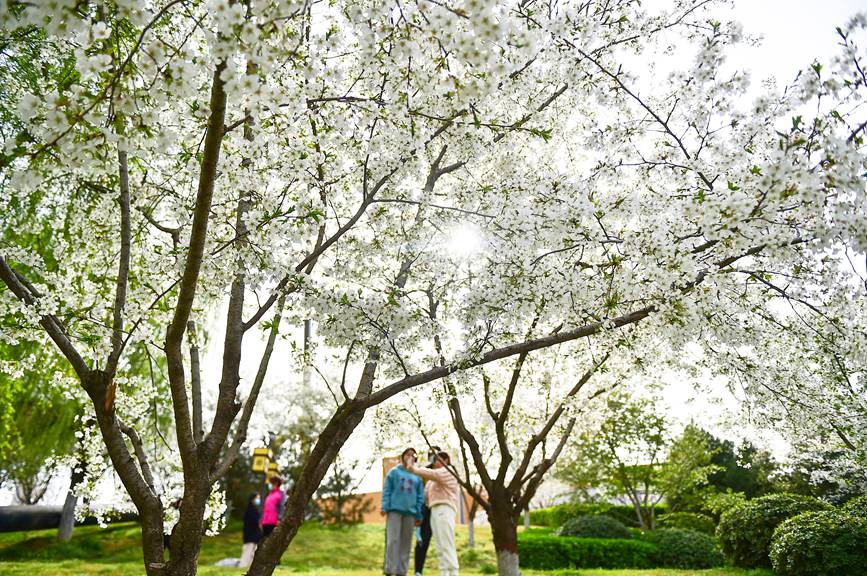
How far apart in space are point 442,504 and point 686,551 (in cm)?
721

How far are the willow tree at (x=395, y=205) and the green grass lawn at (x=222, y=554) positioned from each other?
584 centimetres

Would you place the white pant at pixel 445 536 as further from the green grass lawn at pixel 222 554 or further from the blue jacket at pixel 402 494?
the green grass lawn at pixel 222 554

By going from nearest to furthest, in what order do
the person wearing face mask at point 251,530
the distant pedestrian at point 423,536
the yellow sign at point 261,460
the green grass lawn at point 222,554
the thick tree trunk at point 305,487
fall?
1. the thick tree trunk at point 305,487
2. the distant pedestrian at point 423,536
3. the green grass lawn at point 222,554
4. the person wearing face mask at point 251,530
5. the yellow sign at point 261,460

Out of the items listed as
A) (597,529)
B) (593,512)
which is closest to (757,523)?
(597,529)

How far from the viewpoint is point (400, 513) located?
285 inches

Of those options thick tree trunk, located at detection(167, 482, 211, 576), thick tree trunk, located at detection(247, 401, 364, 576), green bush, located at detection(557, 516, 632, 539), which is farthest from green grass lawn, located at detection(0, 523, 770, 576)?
thick tree trunk, located at detection(167, 482, 211, 576)

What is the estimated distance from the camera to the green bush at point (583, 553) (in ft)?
39.3

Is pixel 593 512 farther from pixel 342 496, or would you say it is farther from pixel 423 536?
pixel 423 536

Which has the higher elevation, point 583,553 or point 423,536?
point 423,536

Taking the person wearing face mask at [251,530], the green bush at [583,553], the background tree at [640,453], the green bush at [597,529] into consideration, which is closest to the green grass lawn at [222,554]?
the person wearing face mask at [251,530]

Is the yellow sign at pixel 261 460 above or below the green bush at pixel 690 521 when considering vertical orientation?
above

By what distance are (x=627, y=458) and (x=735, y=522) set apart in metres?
5.83

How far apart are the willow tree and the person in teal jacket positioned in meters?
2.50

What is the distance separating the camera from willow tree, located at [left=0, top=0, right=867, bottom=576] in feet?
10.6
